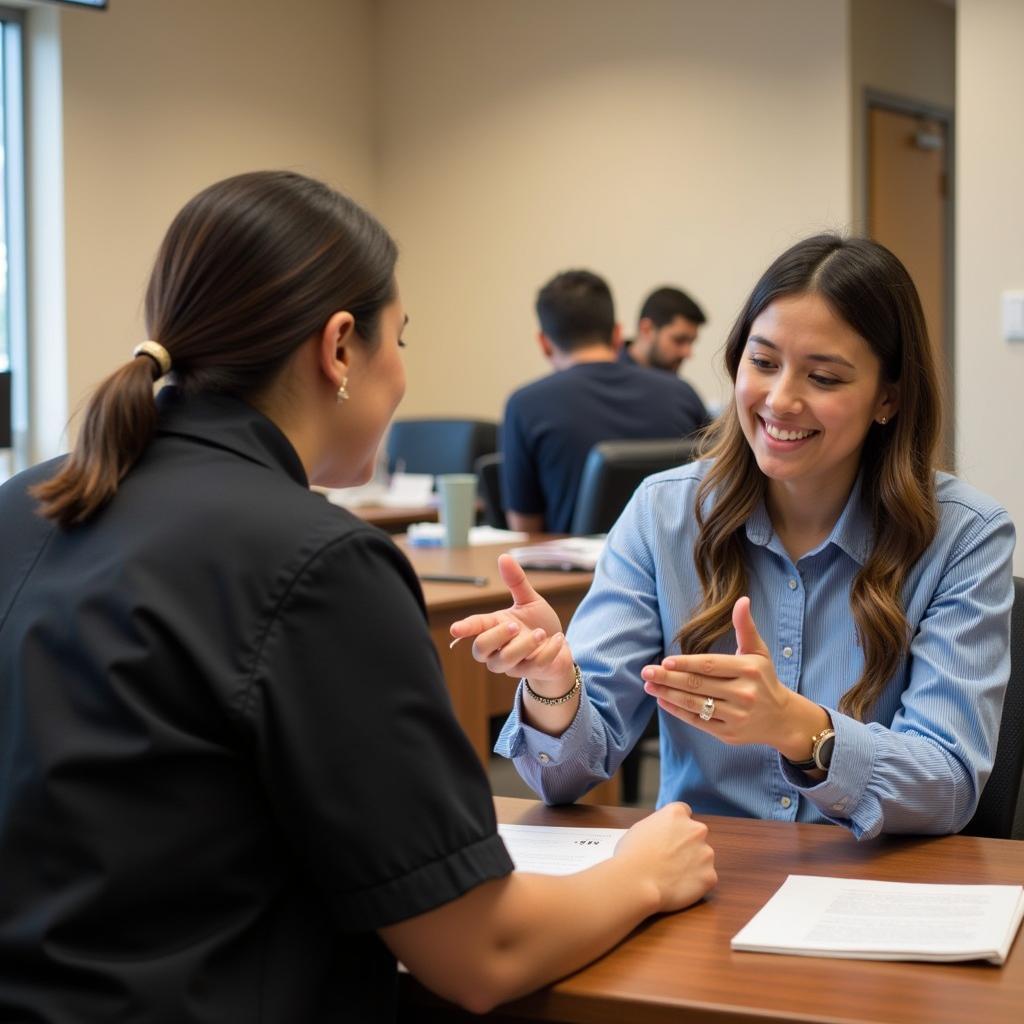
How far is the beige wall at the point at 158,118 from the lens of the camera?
17.5ft

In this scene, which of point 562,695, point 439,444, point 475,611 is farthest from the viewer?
point 439,444

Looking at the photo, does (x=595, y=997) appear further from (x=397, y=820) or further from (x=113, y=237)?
(x=113, y=237)

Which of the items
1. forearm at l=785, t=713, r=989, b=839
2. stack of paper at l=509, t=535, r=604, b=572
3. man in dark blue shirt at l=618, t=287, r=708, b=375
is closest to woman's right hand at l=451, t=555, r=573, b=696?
forearm at l=785, t=713, r=989, b=839

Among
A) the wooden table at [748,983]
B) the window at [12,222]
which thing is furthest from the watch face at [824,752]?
the window at [12,222]

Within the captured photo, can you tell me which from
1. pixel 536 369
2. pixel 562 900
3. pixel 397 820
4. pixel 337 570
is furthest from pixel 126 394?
pixel 536 369

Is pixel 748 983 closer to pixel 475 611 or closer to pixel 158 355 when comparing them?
pixel 158 355

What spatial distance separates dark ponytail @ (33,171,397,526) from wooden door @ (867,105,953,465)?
4.93 metres

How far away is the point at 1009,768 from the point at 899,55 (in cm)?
492

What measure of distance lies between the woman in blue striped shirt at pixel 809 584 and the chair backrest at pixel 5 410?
243 centimetres

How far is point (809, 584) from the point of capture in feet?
5.63

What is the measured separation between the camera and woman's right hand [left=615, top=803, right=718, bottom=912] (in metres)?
1.23

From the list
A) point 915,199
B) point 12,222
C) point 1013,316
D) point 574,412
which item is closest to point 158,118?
point 12,222

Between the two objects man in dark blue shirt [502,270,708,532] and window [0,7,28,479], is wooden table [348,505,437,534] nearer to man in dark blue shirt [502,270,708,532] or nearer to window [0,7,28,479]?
man in dark blue shirt [502,270,708,532]

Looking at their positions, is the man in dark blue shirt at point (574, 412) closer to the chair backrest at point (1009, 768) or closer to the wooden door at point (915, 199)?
the wooden door at point (915, 199)
